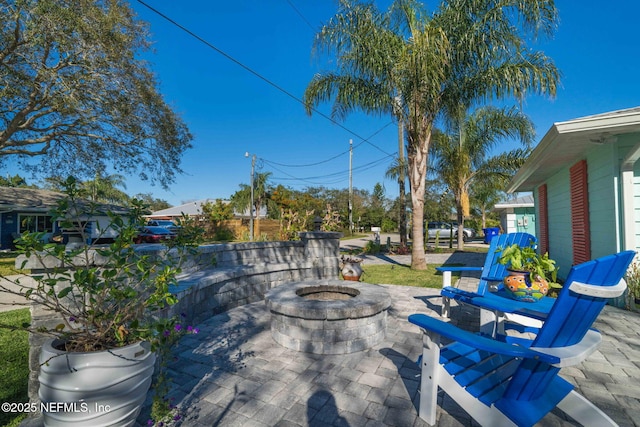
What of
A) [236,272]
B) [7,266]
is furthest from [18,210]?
[236,272]

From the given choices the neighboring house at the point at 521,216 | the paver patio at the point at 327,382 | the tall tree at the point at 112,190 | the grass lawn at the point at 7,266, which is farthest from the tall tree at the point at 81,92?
the tall tree at the point at 112,190

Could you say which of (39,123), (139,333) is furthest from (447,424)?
(39,123)

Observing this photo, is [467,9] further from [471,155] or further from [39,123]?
[39,123]

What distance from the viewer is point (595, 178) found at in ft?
16.6

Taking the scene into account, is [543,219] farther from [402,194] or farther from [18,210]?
[18,210]

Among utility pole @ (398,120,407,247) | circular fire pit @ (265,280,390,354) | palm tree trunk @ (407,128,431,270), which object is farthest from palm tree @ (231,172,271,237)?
circular fire pit @ (265,280,390,354)

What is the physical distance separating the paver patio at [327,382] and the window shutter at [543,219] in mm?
5983

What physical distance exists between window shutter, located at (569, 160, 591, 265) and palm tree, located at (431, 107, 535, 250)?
17.7 feet

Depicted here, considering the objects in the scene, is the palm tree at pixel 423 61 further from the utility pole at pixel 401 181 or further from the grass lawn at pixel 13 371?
the grass lawn at pixel 13 371

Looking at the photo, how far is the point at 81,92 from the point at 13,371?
843 centimetres

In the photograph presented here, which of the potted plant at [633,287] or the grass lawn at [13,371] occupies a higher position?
the potted plant at [633,287]

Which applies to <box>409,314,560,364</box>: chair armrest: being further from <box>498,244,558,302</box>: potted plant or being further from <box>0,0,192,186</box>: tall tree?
<box>0,0,192,186</box>: tall tree

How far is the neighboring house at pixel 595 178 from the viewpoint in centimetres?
399

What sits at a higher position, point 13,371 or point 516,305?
point 516,305
